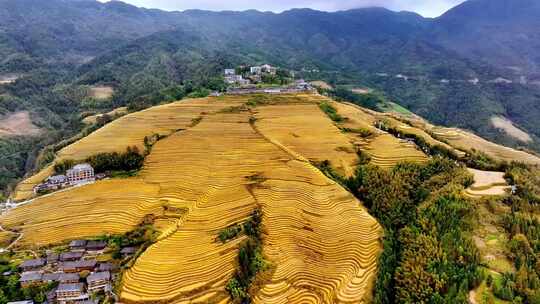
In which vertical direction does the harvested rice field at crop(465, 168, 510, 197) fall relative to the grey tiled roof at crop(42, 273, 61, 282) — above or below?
above

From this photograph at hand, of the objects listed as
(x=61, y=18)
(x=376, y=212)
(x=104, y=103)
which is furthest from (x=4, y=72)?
(x=376, y=212)

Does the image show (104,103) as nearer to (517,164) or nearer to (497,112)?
(517,164)

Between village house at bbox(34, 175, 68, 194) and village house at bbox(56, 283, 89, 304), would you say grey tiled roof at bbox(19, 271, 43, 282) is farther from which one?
village house at bbox(34, 175, 68, 194)

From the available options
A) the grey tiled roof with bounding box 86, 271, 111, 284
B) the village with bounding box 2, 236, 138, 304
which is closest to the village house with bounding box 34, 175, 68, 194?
the village with bounding box 2, 236, 138, 304

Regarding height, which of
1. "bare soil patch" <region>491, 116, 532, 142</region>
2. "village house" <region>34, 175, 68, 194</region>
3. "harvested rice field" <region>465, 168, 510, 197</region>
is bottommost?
"bare soil patch" <region>491, 116, 532, 142</region>

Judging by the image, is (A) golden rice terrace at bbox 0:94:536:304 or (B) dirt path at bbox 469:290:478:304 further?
(A) golden rice terrace at bbox 0:94:536:304

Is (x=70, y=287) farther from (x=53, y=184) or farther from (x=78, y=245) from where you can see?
(x=53, y=184)
